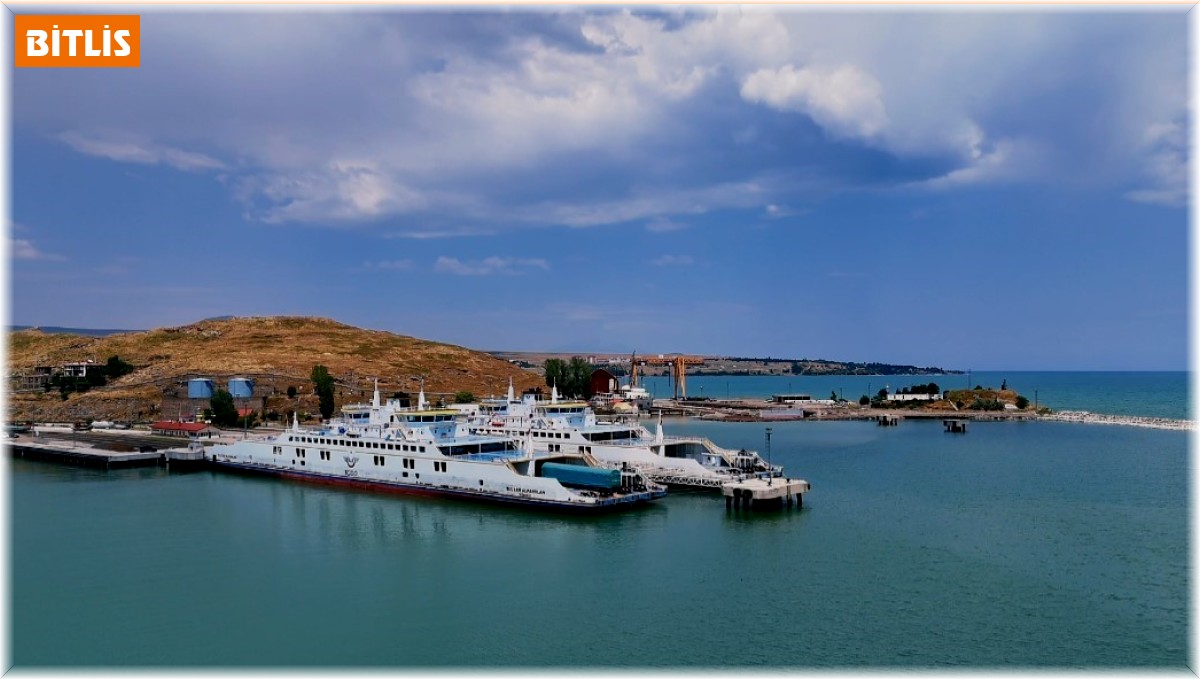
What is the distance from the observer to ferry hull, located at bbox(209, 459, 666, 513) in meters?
47.1

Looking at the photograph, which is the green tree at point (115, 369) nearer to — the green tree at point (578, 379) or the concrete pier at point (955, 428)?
the green tree at point (578, 379)

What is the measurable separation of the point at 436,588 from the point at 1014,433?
84.6m

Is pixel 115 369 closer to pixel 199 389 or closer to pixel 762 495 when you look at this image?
pixel 199 389

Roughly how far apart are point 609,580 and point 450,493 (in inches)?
793

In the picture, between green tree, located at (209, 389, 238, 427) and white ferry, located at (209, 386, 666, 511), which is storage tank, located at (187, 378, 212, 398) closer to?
green tree, located at (209, 389, 238, 427)

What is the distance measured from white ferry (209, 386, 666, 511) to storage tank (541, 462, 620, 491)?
59mm

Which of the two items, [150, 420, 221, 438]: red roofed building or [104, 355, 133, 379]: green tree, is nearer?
[150, 420, 221, 438]: red roofed building

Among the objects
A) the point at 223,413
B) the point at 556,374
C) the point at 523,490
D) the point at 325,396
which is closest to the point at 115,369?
the point at 223,413

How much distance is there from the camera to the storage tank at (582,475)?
49500 mm

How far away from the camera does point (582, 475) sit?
166 feet

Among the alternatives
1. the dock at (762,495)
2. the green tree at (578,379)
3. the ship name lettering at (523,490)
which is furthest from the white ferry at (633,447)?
the green tree at (578,379)

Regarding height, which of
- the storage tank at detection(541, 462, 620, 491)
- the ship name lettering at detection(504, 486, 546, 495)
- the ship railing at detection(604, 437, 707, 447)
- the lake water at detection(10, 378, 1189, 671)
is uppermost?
the ship railing at detection(604, 437, 707, 447)

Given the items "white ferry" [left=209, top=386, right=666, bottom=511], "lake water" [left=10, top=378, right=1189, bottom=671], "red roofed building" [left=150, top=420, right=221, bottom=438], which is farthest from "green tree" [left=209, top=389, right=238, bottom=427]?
"lake water" [left=10, top=378, right=1189, bottom=671]

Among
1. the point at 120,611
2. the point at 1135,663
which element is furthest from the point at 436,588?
the point at 1135,663
